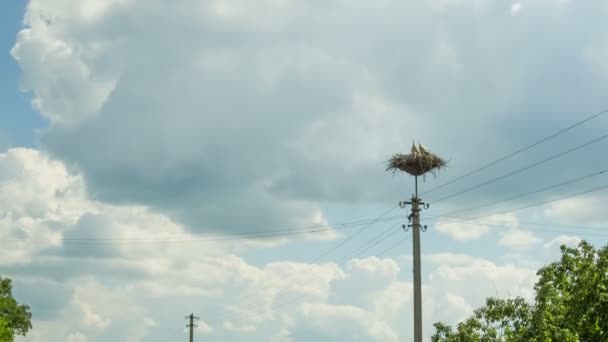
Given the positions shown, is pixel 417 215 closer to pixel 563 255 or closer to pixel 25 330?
pixel 563 255

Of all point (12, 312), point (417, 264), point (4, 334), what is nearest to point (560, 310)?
point (417, 264)

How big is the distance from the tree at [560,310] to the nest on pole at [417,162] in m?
6.16

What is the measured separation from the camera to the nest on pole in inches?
1330

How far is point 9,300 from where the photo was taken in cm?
7812

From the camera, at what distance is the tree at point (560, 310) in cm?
2100

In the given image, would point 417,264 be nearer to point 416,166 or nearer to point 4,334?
point 416,166

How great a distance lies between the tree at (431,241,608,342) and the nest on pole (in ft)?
20.2

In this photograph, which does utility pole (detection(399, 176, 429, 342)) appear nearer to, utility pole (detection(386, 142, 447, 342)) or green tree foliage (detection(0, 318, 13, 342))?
utility pole (detection(386, 142, 447, 342))

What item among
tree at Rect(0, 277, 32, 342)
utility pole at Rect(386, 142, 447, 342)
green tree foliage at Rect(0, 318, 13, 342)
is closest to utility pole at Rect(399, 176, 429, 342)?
utility pole at Rect(386, 142, 447, 342)

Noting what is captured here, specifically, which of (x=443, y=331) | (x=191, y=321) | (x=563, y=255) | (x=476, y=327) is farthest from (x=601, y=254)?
(x=191, y=321)

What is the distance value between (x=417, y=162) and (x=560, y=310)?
29.3ft

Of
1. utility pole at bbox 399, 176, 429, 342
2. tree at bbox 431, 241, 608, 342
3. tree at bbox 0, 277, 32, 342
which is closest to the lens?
tree at bbox 431, 241, 608, 342

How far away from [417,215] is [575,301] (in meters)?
9.35

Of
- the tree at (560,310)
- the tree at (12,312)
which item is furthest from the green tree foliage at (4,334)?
the tree at (560,310)
